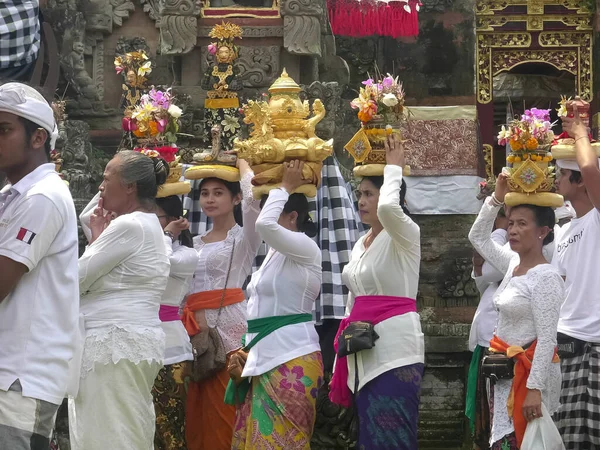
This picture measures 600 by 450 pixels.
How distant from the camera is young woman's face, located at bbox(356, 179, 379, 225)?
6.27 m

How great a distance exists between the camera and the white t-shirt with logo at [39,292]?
387cm

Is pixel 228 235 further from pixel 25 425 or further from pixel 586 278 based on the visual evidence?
pixel 25 425

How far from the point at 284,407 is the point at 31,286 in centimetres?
243

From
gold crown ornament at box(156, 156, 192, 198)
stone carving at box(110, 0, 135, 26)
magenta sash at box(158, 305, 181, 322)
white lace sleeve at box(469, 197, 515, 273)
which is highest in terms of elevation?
stone carving at box(110, 0, 135, 26)

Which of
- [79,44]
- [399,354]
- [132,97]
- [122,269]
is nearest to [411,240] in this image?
[399,354]

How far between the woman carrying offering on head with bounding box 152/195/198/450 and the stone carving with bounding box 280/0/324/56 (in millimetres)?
2552

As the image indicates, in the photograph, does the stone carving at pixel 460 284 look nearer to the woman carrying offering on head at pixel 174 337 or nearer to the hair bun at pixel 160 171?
the woman carrying offering on head at pixel 174 337

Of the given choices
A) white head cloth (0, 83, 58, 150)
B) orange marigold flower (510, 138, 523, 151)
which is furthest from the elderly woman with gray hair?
orange marigold flower (510, 138, 523, 151)

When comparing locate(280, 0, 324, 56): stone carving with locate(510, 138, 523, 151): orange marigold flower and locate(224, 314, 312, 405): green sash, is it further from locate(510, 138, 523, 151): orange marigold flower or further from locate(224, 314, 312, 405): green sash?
locate(224, 314, 312, 405): green sash

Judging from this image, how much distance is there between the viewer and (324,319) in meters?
7.36

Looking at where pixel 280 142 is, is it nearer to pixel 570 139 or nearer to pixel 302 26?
pixel 570 139

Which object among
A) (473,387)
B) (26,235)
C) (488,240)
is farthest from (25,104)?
(473,387)

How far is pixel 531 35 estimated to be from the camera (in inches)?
565

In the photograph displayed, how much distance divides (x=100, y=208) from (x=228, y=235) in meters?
1.48
